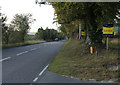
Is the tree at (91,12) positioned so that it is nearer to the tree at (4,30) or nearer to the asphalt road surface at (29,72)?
the asphalt road surface at (29,72)

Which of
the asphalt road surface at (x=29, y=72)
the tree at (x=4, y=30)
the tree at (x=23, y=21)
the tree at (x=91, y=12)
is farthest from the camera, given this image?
the tree at (x=23, y=21)

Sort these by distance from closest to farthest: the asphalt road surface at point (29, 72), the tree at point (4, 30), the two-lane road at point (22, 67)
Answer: the asphalt road surface at point (29, 72)
the two-lane road at point (22, 67)
the tree at point (4, 30)

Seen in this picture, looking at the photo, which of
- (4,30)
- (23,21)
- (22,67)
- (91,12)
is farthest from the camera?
(23,21)

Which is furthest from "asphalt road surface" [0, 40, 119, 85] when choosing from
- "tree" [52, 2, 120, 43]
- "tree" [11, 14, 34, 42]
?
"tree" [11, 14, 34, 42]

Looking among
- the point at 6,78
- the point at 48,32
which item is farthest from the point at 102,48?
the point at 48,32

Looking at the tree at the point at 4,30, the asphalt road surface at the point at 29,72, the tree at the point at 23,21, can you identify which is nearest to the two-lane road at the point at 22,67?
the asphalt road surface at the point at 29,72

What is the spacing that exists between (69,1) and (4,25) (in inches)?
797

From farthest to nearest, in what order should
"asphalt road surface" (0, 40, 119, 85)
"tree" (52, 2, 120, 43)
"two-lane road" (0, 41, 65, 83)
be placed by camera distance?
"tree" (52, 2, 120, 43) → "two-lane road" (0, 41, 65, 83) → "asphalt road surface" (0, 40, 119, 85)

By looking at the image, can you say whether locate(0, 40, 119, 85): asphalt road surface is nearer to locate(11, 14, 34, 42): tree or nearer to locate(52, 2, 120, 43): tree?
locate(52, 2, 120, 43): tree

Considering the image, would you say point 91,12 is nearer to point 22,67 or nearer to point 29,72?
point 22,67

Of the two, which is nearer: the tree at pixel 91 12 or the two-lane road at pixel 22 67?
the two-lane road at pixel 22 67

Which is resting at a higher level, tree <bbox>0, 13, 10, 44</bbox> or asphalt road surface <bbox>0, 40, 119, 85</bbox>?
tree <bbox>0, 13, 10, 44</bbox>

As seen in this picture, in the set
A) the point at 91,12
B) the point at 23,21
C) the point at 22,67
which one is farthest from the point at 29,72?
the point at 23,21

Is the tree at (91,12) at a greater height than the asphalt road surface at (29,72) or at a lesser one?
greater
